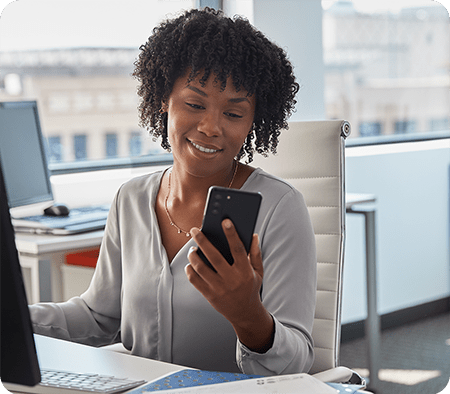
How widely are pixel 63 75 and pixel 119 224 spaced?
5.10ft

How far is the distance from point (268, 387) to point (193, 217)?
0.52 meters

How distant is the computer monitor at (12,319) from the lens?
0.59 meters

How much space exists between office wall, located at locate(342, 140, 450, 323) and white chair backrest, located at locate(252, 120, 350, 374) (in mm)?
1709

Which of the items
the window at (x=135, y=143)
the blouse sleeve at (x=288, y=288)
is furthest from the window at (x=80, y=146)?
the blouse sleeve at (x=288, y=288)

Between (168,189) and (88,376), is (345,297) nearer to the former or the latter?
(168,189)

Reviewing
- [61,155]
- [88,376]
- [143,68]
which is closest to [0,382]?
[88,376]

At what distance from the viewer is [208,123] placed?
1.11 metres

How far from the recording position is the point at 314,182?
1411mm

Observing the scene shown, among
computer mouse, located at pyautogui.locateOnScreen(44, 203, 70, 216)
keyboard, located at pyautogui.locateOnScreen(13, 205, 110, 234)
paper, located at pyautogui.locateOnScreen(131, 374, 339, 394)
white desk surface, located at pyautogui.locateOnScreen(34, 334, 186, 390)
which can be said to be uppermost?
paper, located at pyautogui.locateOnScreen(131, 374, 339, 394)

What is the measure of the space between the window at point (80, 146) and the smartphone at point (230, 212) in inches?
78.1

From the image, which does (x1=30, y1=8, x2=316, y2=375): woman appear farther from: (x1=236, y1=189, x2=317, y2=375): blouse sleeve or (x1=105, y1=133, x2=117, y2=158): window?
(x1=105, y1=133, x2=117, y2=158): window

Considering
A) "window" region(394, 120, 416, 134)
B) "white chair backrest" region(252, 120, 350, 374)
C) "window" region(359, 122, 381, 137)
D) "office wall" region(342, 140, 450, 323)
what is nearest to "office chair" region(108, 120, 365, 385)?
"white chair backrest" region(252, 120, 350, 374)

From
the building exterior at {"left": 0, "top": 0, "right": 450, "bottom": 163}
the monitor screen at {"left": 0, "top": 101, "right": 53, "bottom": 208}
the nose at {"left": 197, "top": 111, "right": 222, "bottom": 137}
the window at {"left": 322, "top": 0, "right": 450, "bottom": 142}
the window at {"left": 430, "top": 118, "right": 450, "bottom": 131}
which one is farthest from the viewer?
the window at {"left": 430, "top": 118, "right": 450, "bottom": 131}

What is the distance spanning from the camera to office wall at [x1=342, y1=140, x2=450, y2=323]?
3137mm
